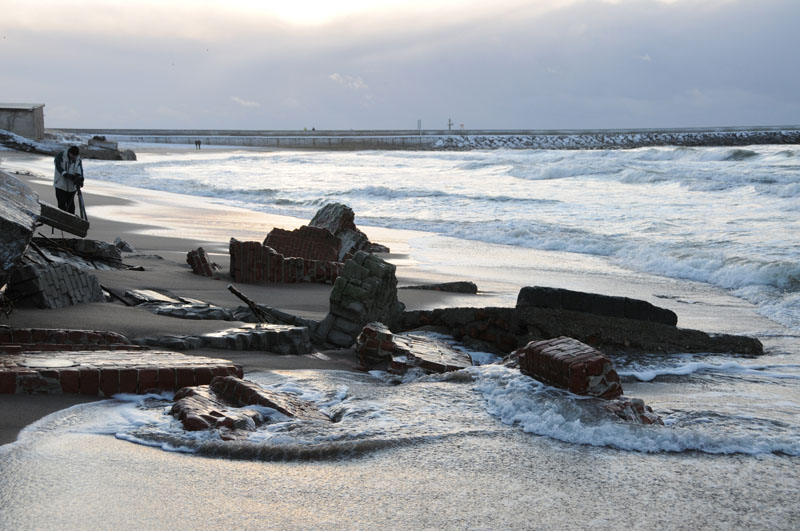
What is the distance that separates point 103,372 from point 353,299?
189cm

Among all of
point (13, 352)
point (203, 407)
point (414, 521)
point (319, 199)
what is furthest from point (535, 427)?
point (319, 199)

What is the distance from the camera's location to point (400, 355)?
4.35 metres

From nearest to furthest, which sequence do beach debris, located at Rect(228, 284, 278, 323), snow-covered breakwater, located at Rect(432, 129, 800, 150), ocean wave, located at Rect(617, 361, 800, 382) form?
ocean wave, located at Rect(617, 361, 800, 382) < beach debris, located at Rect(228, 284, 278, 323) < snow-covered breakwater, located at Rect(432, 129, 800, 150)

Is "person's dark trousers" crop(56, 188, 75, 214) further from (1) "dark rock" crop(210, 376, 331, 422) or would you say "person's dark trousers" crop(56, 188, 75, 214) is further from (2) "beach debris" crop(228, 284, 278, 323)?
(1) "dark rock" crop(210, 376, 331, 422)

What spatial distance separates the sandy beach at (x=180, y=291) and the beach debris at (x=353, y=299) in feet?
0.68

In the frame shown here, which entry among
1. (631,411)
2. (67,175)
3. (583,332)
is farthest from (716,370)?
(67,175)

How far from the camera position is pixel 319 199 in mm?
19828

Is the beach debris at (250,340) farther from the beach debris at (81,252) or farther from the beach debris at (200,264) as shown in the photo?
the beach debris at (200,264)

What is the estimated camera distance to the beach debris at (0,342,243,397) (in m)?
3.29

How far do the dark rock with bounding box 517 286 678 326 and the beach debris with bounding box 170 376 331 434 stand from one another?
6.94 feet

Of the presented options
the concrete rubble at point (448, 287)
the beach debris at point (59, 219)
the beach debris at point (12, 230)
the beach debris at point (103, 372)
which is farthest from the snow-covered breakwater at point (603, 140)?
the beach debris at point (103, 372)

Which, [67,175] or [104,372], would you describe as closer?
[104,372]

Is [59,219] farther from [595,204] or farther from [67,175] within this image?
[595,204]

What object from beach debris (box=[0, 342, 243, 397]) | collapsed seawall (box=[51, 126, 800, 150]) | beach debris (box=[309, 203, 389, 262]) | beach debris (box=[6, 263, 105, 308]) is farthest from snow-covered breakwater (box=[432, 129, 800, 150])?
beach debris (box=[0, 342, 243, 397])
